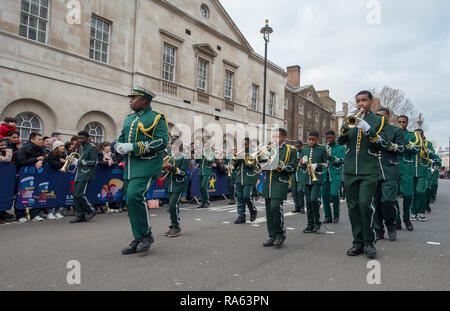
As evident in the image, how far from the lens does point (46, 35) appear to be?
15.3 meters

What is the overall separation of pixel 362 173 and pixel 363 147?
1.31 ft

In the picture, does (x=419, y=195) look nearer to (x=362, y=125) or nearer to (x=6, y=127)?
(x=362, y=125)

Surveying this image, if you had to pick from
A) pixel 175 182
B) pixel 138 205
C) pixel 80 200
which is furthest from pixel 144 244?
pixel 80 200


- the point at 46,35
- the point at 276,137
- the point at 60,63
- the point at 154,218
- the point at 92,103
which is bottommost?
the point at 154,218

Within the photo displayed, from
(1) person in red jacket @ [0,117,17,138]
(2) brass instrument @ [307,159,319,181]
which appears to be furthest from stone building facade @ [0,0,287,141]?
(2) brass instrument @ [307,159,319,181]

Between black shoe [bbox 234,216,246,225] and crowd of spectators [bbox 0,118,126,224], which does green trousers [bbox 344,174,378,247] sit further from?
crowd of spectators [bbox 0,118,126,224]

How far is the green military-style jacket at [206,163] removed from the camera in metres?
12.1

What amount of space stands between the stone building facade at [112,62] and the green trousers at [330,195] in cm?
1241

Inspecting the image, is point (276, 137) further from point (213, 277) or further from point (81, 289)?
point (81, 289)

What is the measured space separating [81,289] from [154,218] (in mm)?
5497

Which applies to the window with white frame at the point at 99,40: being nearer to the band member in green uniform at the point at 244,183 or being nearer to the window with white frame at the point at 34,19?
the window with white frame at the point at 34,19

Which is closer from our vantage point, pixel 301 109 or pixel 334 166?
pixel 334 166

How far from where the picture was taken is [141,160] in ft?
16.3
